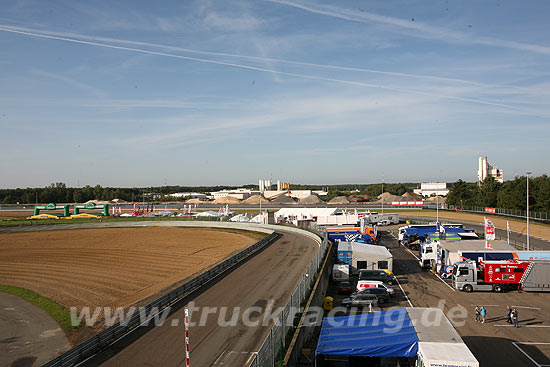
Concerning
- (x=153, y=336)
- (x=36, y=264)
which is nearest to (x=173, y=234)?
(x=36, y=264)

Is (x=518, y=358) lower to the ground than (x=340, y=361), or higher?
lower

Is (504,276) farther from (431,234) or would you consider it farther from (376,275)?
(431,234)

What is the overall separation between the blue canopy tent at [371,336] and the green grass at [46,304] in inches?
528

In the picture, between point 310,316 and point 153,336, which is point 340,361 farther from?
point 153,336

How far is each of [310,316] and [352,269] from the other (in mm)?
13625

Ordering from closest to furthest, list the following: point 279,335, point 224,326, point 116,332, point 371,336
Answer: point 279,335, point 371,336, point 116,332, point 224,326

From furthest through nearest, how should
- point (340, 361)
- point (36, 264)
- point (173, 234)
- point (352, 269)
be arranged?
1. point (173, 234)
2. point (36, 264)
3. point (352, 269)
4. point (340, 361)

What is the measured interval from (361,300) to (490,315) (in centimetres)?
696

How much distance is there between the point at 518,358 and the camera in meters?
16.6

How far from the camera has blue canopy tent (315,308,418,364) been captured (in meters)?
13.1

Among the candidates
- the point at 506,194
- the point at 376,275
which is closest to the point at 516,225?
the point at 506,194

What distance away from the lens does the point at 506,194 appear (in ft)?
273

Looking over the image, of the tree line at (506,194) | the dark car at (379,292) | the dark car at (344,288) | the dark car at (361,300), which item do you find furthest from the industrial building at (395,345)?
the tree line at (506,194)

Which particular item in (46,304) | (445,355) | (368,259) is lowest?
(46,304)
